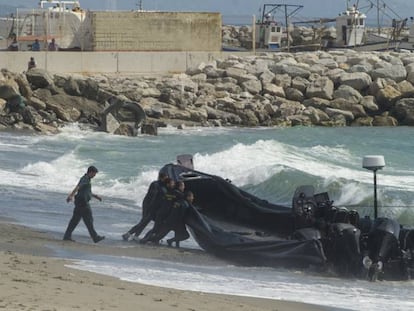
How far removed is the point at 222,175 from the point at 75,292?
16.1 metres

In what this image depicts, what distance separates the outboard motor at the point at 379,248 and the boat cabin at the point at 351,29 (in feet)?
139

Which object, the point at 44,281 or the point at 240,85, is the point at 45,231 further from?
the point at 240,85

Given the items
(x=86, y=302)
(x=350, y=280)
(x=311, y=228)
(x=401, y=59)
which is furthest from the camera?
(x=401, y=59)

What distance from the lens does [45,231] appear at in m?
16.5

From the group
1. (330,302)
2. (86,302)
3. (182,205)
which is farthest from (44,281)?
(182,205)

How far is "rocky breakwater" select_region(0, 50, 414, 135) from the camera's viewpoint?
124 feet

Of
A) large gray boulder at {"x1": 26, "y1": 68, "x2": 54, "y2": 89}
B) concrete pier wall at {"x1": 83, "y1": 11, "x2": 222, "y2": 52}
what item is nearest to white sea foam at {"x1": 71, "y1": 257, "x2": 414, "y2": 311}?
large gray boulder at {"x1": 26, "y1": 68, "x2": 54, "y2": 89}

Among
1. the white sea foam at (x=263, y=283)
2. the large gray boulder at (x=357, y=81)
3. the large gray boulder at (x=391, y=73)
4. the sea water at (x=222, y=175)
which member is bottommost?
the sea water at (x=222, y=175)

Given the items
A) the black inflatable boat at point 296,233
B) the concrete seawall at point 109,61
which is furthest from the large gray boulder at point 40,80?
the black inflatable boat at point 296,233

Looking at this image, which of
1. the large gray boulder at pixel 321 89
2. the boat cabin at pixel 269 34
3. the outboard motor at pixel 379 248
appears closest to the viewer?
the outboard motor at pixel 379 248

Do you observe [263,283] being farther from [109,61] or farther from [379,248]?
[109,61]

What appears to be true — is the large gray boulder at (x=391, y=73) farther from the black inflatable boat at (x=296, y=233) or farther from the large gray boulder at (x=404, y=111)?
the black inflatable boat at (x=296, y=233)

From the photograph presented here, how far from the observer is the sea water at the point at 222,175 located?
13.1 m

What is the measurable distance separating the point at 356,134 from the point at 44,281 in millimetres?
29154
